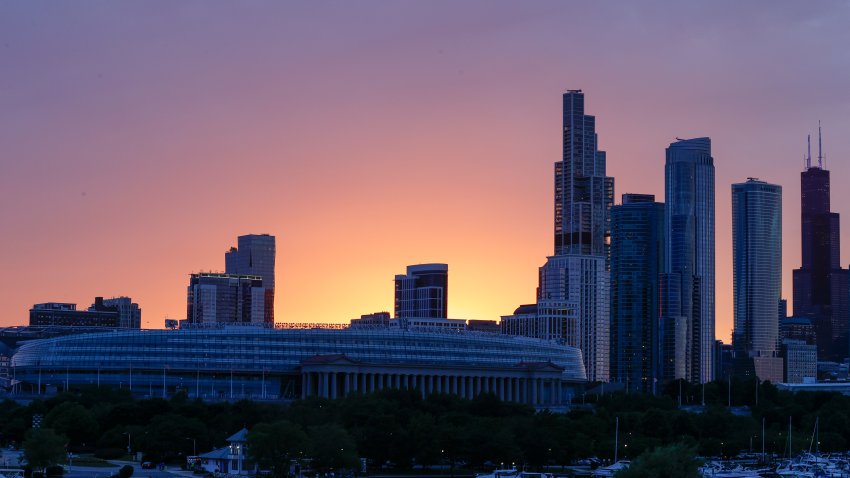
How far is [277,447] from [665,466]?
1803 inches

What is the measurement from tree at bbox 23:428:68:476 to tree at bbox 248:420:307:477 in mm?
18643

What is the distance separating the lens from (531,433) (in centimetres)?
19325

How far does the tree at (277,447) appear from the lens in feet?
533

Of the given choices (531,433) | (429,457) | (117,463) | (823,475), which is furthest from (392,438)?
(823,475)

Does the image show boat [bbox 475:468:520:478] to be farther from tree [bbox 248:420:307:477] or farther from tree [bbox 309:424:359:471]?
tree [bbox 248:420:307:477]

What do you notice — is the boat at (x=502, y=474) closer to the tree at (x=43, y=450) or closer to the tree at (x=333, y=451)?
the tree at (x=333, y=451)

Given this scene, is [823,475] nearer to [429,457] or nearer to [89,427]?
[429,457]

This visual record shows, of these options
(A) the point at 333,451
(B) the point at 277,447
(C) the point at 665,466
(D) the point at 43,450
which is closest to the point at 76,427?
(D) the point at 43,450

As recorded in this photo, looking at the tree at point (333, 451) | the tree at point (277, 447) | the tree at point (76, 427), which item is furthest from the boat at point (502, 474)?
the tree at point (76, 427)

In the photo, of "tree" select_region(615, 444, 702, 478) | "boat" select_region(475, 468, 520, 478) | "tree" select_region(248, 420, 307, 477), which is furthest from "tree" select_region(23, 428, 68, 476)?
"tree" select_region(615, 444, 702, 478)

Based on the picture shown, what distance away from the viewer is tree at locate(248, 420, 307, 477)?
533 ft

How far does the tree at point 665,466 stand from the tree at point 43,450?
5553 centimetres

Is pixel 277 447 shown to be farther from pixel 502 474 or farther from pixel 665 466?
pixel 665 466

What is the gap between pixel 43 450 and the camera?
155875mm
